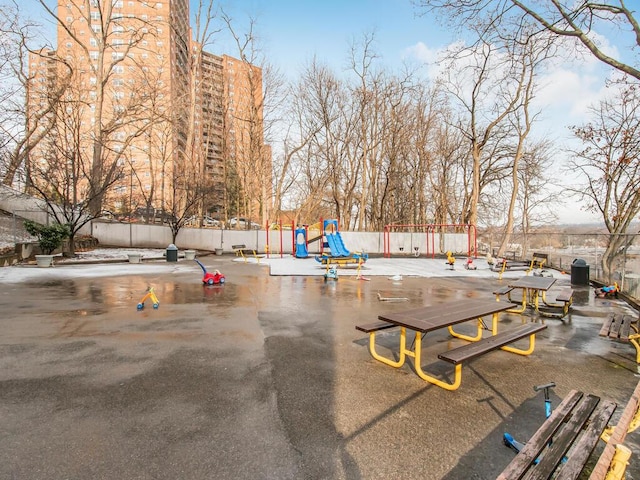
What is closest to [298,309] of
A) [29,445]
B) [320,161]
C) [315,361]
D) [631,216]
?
[315,361]

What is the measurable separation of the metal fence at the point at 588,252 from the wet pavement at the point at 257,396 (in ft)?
12.6

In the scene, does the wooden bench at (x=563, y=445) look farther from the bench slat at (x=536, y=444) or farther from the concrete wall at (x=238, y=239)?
the concrete wall at (x=238, y=239)

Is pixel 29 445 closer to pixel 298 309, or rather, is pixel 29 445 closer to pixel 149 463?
pixel 149 463

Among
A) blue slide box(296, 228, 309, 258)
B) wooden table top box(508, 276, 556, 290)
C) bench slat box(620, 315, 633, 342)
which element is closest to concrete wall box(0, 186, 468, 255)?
blue slide box(296, 228, 309, 258)

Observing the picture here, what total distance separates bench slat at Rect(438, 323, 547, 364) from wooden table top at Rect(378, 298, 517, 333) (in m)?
0.32

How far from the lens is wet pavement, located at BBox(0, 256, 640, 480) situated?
246 centimetres

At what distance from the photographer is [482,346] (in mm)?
3719

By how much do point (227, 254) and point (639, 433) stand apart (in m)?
22.8

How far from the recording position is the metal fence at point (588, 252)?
9195 millimetres

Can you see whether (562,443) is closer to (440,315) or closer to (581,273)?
Result: (440,315)

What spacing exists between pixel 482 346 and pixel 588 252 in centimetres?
1300

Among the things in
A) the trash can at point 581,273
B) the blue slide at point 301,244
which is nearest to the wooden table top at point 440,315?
the trash can at point 581,273

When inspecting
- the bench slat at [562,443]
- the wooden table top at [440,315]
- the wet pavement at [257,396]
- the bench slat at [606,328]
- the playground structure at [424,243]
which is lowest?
the wet pavement at [257,396]

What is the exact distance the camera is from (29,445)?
2.60 m
